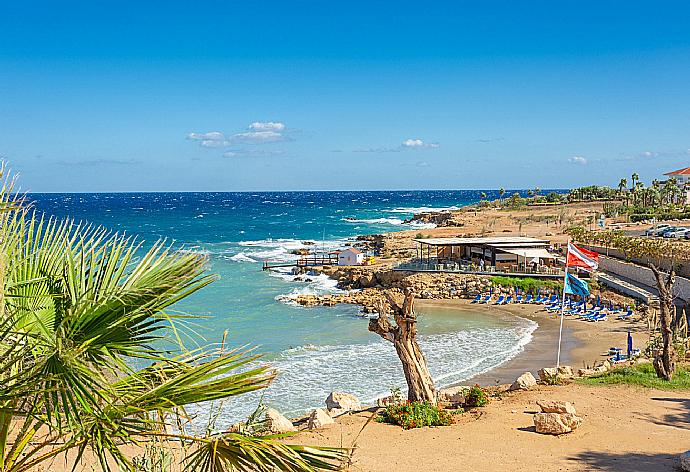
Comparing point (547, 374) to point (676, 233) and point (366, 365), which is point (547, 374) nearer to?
point (366, 365)

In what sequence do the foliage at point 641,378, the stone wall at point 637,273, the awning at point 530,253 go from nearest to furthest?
the foliage at point 641,378 → the stone wall at point 637,273 → the awning at point 530,253

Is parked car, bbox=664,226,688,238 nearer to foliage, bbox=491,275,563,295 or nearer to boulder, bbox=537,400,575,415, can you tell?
foliage, bbox=491,275,563,295

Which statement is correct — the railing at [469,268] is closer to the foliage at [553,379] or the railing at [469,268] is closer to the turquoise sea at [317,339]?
the turquoise sea at [317,339]

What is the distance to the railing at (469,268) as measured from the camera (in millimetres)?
33463

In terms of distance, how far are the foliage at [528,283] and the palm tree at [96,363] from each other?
97.0 ft

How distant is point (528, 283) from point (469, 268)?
3521 millimetres

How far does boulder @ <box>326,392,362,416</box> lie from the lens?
14430 mm

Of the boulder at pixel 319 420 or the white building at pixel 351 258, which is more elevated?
the white building at pixel 351 258

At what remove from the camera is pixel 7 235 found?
3.64 meters

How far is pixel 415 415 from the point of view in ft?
41.8

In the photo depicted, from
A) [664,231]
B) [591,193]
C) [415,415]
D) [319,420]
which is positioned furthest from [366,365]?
[591,193]

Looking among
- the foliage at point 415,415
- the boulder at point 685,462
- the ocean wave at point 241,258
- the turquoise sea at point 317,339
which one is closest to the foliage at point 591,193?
the ocean wave at point 241,258

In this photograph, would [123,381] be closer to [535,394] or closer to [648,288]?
[535,394]

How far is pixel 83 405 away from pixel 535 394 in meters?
13.0
